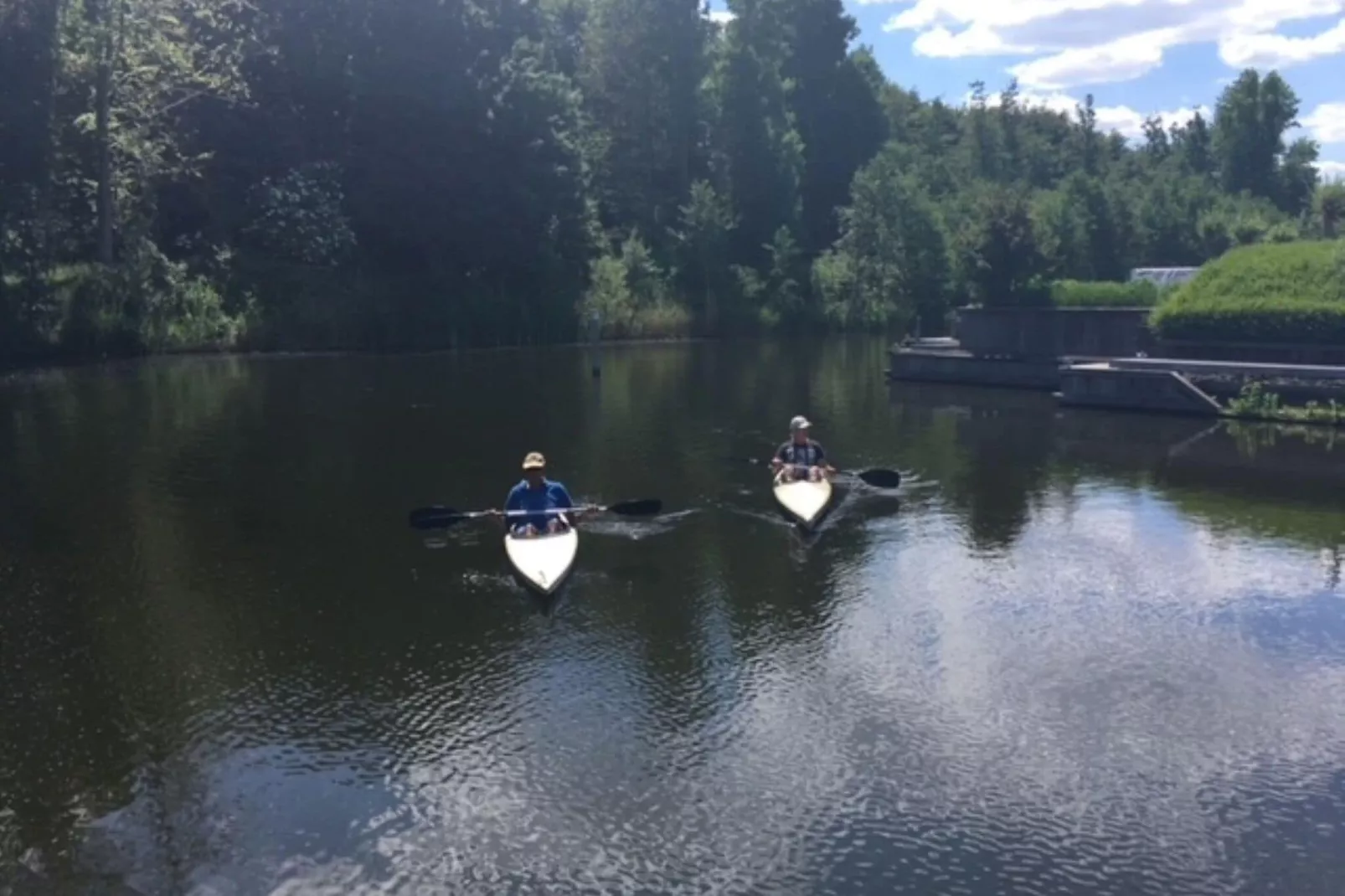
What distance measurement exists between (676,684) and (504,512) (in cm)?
753

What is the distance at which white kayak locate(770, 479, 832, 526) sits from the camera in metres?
25.4

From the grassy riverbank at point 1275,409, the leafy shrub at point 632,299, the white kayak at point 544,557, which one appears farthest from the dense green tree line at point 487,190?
the white kayak at point 544,557

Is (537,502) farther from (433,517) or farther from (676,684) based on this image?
(676,684)

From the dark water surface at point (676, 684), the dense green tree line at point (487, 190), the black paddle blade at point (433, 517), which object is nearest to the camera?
the dark water surface at point (676, 684)

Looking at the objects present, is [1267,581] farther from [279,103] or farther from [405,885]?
[279,103]

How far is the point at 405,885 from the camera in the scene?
1155 centimetres

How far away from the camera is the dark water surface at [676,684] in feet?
40.1

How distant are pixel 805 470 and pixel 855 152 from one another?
89418 millimetres

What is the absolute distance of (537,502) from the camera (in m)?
23.2

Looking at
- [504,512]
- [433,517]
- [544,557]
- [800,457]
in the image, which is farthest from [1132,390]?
[544,557]

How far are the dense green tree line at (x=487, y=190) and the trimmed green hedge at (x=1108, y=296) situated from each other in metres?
2.86

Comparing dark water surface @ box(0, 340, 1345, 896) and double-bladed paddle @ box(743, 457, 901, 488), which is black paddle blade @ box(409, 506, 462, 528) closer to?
dark water surface @ box(0, 340, 1345, 896)

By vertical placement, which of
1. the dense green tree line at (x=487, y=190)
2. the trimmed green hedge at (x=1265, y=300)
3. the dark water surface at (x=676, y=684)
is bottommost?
the dark water surface at (x=676, y=684)

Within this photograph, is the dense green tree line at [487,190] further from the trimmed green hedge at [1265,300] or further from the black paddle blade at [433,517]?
the black paddle blade at [433,517]
